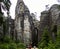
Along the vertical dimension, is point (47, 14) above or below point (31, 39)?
above

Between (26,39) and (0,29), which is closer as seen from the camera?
(0,29)

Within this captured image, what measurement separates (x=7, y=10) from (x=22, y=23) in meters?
18.6

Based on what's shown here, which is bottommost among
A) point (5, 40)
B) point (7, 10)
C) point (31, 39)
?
point (31, 39)

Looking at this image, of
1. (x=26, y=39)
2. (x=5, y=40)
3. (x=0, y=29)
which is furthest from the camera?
(x=26, y=39)

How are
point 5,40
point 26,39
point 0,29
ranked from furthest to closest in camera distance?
point 26,39, point 0,29, point 5,40

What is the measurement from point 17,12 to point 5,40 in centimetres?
2000

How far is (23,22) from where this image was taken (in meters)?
25.8

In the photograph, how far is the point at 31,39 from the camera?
26.1 m

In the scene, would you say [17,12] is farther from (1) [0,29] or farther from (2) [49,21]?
(1) [0,29]

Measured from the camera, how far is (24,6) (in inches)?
1025

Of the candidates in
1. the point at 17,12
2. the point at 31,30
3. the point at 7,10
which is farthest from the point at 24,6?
the point at 7,10

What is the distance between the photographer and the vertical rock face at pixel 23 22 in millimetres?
25578

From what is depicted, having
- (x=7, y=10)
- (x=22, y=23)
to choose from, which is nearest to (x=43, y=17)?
(x=22, y=23)

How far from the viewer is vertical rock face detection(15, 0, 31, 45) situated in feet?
83.9
